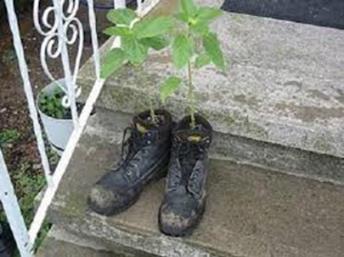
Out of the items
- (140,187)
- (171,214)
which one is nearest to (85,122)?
(140,187)

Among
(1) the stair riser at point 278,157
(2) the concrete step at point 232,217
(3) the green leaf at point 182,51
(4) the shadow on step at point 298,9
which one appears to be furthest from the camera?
(4) the shadow on step at point 298,9

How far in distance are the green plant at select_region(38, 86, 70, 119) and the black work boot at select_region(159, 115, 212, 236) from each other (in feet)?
2.17

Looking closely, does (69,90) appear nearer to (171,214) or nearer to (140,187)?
(140,187)

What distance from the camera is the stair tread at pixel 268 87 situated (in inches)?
57.6

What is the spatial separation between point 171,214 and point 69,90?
0.42 meters

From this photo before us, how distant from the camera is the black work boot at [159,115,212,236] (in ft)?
4.50

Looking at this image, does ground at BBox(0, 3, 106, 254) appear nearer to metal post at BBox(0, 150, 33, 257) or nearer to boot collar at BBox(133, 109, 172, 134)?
metal post at BBox(0, 150, 33, 257)

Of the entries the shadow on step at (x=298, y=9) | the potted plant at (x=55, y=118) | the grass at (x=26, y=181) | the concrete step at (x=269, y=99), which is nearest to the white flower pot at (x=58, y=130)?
the potted plant at (x=55, y=118)

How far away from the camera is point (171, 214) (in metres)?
1.36

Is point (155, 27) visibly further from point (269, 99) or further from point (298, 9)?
point (298, 9)

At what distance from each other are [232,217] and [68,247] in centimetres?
47

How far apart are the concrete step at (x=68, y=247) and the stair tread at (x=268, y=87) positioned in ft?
1.25

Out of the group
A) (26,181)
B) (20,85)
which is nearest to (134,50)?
(26,181)

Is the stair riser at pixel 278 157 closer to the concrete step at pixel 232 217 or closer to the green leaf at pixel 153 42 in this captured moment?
the concrete step at pixel 232 217
